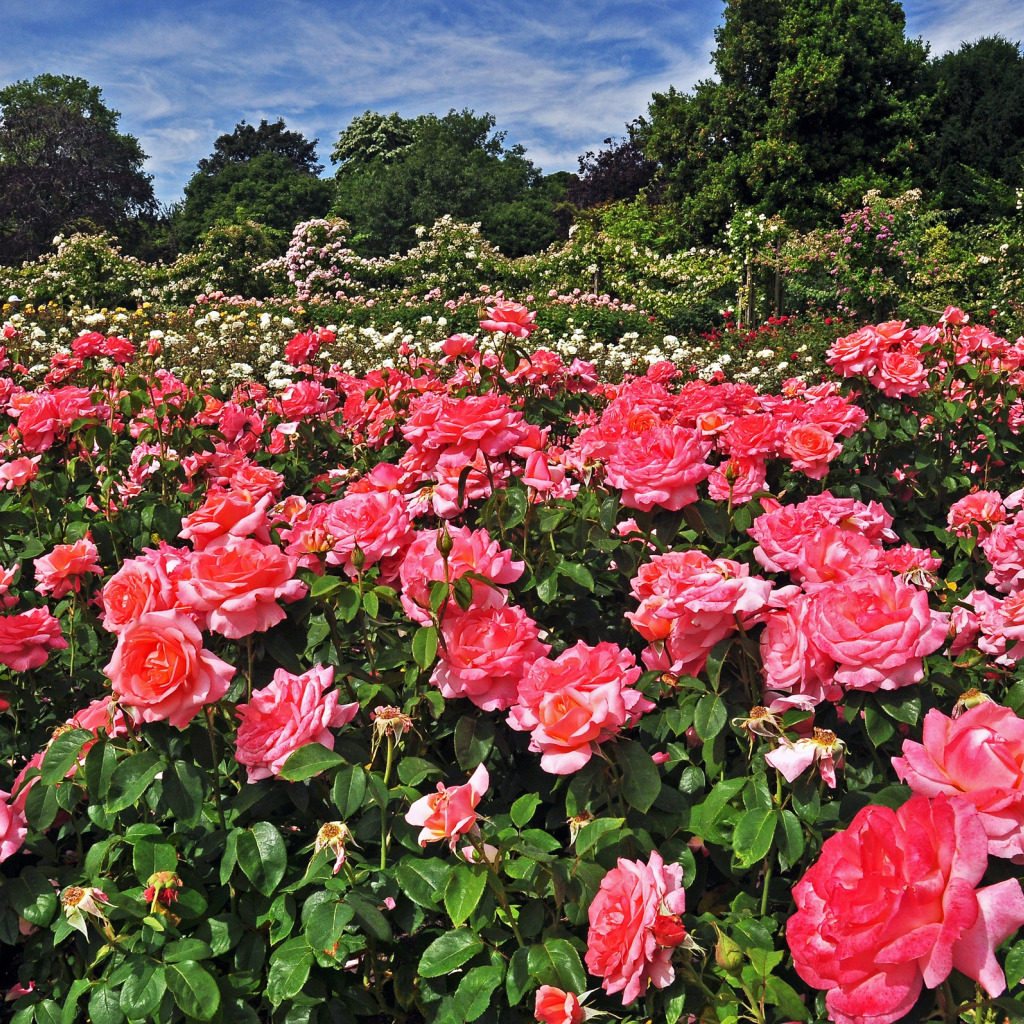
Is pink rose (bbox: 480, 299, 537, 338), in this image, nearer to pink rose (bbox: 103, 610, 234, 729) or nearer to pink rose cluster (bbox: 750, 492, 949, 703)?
pink rose cluster (bbox: 750, 492, 949, 703)

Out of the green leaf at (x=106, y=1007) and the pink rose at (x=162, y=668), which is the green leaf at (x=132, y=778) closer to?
the pink rose at (x=162, y=668)

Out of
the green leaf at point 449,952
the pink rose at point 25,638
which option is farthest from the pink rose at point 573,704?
the pink rose at point 25,638

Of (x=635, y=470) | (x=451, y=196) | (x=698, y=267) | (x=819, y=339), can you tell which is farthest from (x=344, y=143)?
(x=635, y=470)

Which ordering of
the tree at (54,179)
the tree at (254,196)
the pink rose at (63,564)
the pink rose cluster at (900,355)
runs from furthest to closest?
the tree at (254,196) → the tree at (54,179) → the pink rose cluster at (900,355) → the pink rose at (63,564)

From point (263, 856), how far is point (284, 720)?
0.58 feet

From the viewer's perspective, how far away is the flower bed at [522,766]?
2.40ft

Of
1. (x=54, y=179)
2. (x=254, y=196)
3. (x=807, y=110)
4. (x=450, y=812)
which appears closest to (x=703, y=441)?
(x=450, y=812)

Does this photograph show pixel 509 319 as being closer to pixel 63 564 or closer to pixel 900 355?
pixel 900 355

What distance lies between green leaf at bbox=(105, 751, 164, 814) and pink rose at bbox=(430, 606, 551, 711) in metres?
0.38

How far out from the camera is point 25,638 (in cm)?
140

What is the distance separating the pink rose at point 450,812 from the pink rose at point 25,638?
837mm

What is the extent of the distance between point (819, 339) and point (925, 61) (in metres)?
15.7

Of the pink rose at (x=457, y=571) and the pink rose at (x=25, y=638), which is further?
the pink rose at (x=25, y=638)

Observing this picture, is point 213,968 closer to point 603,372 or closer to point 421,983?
point 421,983
